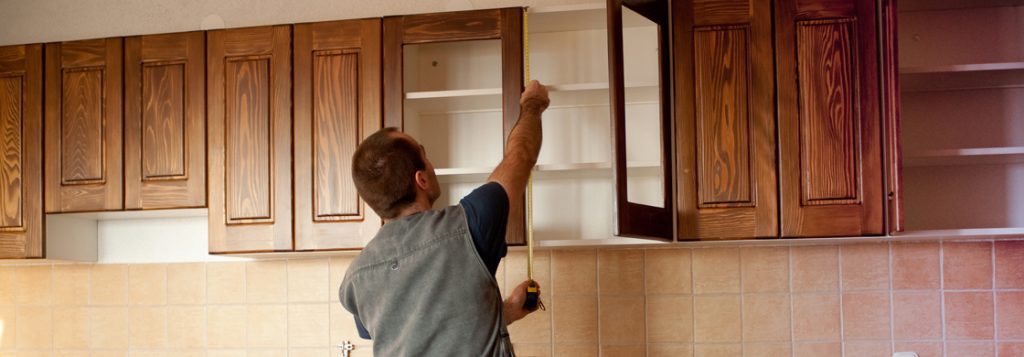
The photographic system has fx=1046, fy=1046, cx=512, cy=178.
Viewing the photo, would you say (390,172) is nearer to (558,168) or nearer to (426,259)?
(426,259)

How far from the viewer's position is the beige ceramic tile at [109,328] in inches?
143

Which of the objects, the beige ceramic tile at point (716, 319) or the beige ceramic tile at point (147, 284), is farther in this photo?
the beige ceramic tile at point (147, 284)

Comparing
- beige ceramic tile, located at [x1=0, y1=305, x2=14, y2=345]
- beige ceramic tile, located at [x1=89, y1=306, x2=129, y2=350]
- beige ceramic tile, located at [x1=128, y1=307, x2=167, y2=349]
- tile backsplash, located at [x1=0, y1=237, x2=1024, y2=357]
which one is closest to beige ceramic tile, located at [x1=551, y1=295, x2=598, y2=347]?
tile backsplash, located at [x1=0, y1=237, x2=1024, y2=357]

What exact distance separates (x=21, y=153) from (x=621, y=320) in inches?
79.1

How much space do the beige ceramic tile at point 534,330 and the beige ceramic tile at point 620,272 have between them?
20 centimetres

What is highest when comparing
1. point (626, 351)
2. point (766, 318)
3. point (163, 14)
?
point (163, 14)

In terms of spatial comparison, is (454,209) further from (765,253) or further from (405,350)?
(765,253)

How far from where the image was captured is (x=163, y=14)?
12.2 ft

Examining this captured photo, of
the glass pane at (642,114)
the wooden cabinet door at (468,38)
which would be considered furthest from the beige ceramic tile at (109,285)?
the glass pane at (642,114)

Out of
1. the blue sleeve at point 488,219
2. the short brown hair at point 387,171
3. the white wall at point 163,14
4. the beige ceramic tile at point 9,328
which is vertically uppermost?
the white wall at point 163,14

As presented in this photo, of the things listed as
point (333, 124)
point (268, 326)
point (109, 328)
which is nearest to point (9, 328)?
point (109, 328)

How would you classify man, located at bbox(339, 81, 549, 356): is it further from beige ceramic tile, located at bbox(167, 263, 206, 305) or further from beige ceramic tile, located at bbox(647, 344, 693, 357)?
beige ceramic tile, located at bbox(167, 263, 206, 305)

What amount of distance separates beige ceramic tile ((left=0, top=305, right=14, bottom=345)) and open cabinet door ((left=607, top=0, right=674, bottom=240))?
223cm

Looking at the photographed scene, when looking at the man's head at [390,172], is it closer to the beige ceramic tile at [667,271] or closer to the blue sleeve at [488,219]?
the blue sleeve at [488,219]
